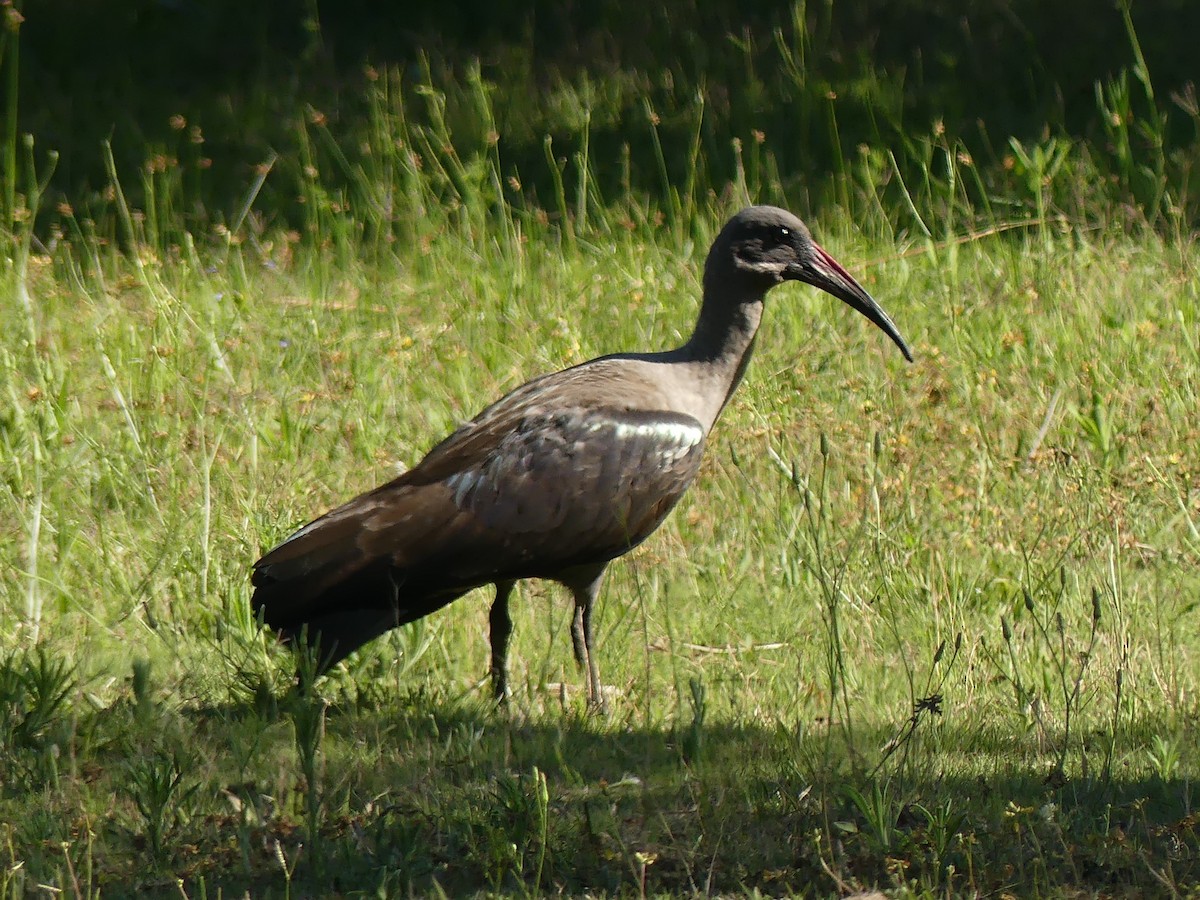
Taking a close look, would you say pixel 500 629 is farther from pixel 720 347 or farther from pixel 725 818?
pixel 725 818

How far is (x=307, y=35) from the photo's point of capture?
1245 cm

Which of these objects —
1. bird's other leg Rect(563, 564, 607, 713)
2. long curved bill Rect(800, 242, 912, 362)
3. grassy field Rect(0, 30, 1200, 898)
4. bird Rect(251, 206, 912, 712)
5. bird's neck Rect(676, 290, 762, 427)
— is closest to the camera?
grassy field Rect(0, 30, 1200, 898)

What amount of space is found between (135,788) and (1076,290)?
5.48 m

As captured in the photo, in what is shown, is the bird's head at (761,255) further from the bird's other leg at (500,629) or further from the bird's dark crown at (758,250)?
the bird's other leg at (500,629)

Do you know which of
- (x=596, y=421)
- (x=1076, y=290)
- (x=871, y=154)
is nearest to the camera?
(x=596, y=421)

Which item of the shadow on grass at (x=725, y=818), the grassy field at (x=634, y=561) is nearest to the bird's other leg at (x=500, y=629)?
the grassy field at (x=634, y=561)

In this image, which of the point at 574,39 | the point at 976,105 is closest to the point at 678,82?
the point at 574,39

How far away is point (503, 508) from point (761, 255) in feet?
4.62

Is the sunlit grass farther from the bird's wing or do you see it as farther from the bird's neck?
the bird's neck

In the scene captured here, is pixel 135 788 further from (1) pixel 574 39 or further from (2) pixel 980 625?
(1) pixel 574 39

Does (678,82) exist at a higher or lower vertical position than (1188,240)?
higher

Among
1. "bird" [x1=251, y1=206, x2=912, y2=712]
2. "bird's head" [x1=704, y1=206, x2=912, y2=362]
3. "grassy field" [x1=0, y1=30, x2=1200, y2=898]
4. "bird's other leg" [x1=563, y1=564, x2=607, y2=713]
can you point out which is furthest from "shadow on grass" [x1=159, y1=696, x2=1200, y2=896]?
"bird's head" [x1=704, y1=206, x2=912, y2=362]

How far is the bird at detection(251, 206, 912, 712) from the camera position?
18.0 feet

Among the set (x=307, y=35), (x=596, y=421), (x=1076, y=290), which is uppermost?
(x=307, y=35)
